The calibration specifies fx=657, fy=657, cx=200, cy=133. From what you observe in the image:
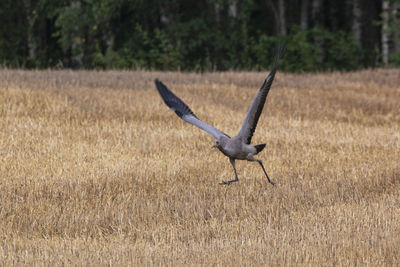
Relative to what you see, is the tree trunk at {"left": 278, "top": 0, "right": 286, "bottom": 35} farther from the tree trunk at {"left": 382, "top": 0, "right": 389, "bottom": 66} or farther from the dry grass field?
the dry grass field

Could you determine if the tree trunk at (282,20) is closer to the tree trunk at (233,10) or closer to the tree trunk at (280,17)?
the tree trunk at (280,17)

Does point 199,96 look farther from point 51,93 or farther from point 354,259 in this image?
point 354,259

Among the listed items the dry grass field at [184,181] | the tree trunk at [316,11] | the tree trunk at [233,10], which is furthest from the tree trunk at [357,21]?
the dry grass field at [184,181]

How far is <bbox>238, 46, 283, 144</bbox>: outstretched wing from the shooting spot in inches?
254

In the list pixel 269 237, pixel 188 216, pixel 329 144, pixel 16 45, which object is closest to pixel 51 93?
pixel 329 144

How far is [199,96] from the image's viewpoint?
1564 cm

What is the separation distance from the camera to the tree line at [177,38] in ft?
85.4

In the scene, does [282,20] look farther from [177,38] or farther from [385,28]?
[385,28]

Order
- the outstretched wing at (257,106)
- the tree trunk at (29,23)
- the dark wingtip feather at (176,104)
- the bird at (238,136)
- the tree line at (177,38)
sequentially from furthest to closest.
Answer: the tree trunk at (29,23) < the tree line at (177,38) < the dark wingtip feather at (176,104) < the bird at (238,136) < the outstretched wing at (257,106)

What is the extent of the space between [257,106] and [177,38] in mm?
21990

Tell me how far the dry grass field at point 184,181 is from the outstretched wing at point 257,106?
2.53 ft

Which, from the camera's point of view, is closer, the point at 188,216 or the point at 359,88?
the point at 188,216

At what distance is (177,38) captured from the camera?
28.4m

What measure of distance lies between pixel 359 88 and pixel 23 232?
42.5ft
